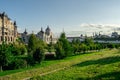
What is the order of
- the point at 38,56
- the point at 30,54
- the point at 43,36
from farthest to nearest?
the point at 43,36 → the point at 30,54 → the point at 38,56

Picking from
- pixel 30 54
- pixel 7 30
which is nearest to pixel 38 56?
pixel 30 54

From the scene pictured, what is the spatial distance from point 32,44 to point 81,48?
16.1m

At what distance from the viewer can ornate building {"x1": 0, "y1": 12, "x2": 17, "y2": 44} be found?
79.1 meters

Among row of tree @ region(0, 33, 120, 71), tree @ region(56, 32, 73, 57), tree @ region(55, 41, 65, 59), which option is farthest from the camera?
tree @ region(56, 32, 73, 57)

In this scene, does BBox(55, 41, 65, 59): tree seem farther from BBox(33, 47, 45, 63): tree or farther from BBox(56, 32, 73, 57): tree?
BBox(33, 47, 45, 63): tree

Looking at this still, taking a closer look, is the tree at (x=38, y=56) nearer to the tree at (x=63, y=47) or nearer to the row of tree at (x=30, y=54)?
the row of tree at (x=30, y=54)

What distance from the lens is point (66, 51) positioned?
1983 inches

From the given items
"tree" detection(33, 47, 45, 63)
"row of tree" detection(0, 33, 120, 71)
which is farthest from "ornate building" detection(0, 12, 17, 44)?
"tree" detection(33, 47, 45, 63)

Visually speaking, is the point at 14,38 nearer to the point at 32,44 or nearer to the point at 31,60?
the point at 32,44

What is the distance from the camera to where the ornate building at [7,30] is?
79.1m

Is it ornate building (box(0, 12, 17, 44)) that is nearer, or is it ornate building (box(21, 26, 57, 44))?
ornate building (box(0, 12, 17, 44))

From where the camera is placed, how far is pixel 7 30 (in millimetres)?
82375

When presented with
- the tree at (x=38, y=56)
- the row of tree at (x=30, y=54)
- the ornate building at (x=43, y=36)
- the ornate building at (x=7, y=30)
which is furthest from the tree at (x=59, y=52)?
the ornate building at (x=43, y=36)

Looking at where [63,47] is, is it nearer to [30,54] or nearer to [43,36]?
[30,54]
